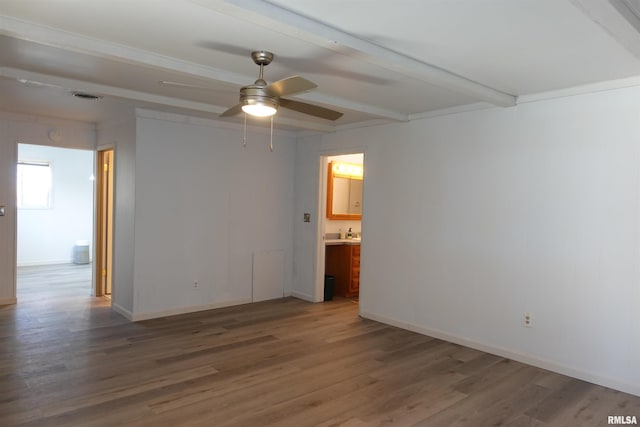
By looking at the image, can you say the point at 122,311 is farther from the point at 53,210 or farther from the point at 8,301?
the point at 53,210

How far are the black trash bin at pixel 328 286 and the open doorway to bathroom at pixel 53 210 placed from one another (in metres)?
4.50

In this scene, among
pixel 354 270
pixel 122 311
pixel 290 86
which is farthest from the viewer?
pixel 354 270

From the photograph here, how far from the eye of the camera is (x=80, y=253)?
859 centimetres

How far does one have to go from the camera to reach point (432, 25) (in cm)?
234

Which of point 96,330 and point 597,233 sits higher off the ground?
point 597,233

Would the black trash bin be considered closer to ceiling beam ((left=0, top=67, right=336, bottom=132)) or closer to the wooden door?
ceiling beam ((left=0, top=67, right=336, bottom=132))

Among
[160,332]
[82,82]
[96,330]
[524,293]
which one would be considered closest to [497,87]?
[524,293]

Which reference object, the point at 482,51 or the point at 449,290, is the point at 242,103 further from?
the point at 449,290

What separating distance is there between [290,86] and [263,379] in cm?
210

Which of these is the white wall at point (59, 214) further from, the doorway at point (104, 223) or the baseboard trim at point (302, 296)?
the baseboard trim at point (302, 296)

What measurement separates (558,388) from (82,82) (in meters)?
4.31

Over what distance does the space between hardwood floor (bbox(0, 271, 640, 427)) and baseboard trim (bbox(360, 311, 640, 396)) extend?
8 centimetres

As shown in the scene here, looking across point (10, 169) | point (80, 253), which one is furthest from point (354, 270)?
point (80, 253)

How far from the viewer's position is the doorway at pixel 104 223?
5855 millimetres
